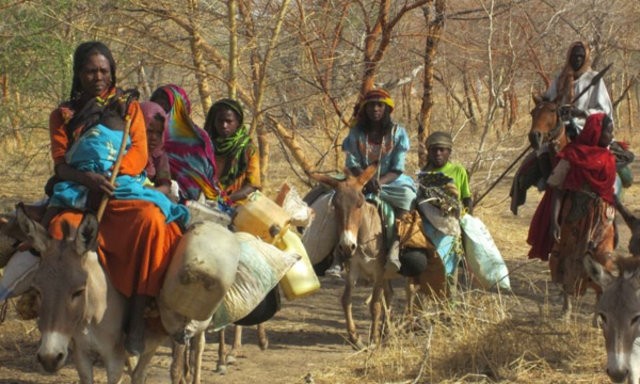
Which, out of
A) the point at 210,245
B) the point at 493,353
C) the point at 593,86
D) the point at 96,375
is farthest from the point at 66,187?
the point at 593,86

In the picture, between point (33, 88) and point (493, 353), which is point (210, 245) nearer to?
point (493, 353)

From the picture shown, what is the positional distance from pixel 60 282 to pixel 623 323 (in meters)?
3.07

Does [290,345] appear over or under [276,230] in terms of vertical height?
under

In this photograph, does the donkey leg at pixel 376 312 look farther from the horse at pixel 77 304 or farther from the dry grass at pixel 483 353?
the horse at pixel 77 304

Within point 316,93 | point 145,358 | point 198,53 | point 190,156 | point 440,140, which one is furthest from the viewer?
point 316,93

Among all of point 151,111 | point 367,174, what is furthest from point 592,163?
point 151,111

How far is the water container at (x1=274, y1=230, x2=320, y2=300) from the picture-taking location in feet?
22.6

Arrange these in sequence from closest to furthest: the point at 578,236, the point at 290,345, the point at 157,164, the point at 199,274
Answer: the point at 199,274 → the point at 157,164 → the point at 578,236 → the point at 290,345

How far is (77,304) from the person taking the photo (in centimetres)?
498

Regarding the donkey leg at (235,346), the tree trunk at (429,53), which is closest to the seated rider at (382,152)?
the donkey leg at (235,346)

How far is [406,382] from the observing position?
21.9 ft

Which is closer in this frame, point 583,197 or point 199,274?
point 199,274

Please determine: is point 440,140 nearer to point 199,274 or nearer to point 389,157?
point 389,157

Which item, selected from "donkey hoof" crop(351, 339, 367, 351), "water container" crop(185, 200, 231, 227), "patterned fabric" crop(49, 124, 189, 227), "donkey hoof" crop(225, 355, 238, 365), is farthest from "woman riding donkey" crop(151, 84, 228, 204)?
"donkey hoof" crop(351, 339, 367, 351)
